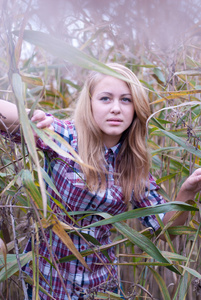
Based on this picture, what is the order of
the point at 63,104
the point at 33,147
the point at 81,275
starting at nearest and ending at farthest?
the point at 33,147
the point at 81,275
the point at 63,104

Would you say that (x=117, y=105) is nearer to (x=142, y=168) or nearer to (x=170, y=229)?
(x=142, y=168)

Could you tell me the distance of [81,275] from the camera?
915mm

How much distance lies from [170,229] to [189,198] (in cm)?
10

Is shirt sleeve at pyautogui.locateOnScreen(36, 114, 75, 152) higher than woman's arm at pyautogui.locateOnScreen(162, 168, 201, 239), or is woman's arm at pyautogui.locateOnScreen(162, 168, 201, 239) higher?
shirt sleeve at pyautogui.locateOnScreen(36, 114, 75, 152)

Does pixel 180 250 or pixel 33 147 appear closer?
pixel 33 147

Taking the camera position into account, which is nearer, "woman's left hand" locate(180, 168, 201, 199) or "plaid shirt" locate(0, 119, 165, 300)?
"woman's left hand" locate(180, 168, 201, 199)

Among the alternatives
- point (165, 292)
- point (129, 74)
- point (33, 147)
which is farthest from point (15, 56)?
point (165, 292)

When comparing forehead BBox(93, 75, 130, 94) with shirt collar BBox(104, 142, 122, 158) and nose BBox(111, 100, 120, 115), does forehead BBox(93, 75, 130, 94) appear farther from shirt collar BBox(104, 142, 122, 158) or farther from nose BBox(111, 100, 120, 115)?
shirt collar BBox(104, 142, 122, 158)

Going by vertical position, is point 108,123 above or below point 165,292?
above

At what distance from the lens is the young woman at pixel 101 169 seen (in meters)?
0.89

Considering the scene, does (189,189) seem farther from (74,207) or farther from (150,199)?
(74,207)

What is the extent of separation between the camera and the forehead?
90 centimetres

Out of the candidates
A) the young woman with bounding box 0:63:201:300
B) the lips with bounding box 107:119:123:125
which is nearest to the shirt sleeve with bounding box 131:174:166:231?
the young woman with bounding box 0:63:201:300

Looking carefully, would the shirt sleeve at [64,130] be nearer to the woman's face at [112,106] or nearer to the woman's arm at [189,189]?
the woman's face at [112,106]
